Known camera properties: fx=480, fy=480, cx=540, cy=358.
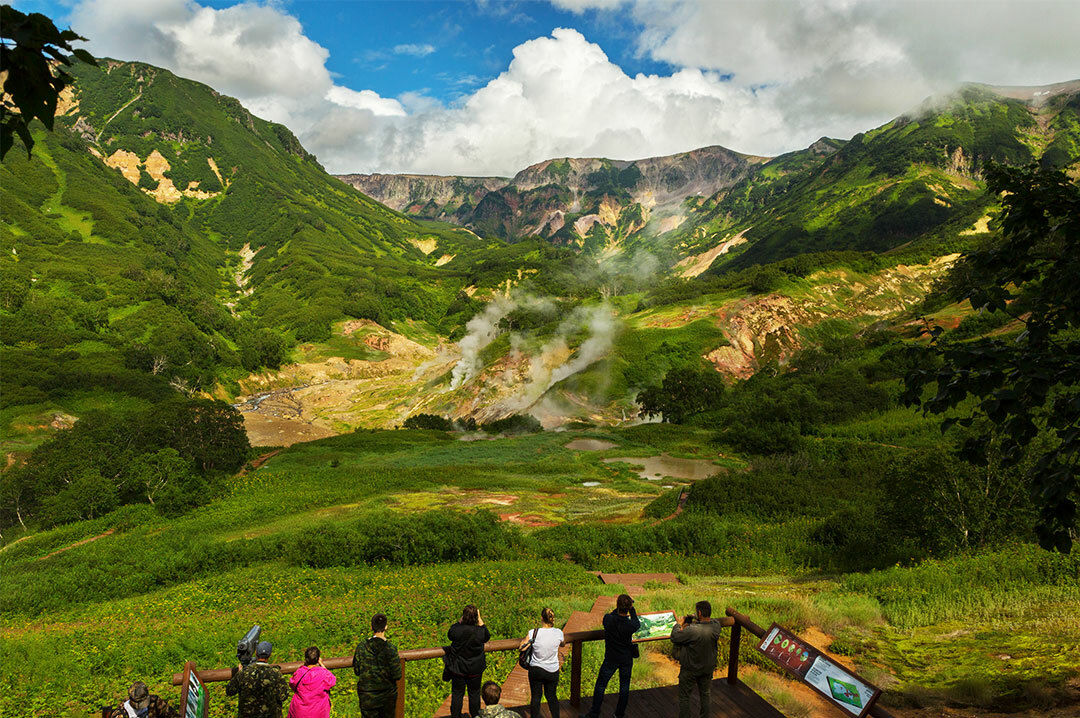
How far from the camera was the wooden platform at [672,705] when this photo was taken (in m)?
7.14

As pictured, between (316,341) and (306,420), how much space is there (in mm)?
49964

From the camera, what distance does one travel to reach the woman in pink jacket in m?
5.94

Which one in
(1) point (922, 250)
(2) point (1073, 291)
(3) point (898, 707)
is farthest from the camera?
(1) point (922, 250)

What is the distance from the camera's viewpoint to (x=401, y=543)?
2416cm

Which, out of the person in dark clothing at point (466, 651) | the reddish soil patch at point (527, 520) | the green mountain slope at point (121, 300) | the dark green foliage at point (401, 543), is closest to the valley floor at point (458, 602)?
the reddish soil patch at point (527, 520)

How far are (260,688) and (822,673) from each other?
7003mm

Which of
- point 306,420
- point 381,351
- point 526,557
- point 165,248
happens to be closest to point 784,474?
point 526,557

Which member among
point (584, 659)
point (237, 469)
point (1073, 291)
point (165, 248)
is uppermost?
point (165, 248)

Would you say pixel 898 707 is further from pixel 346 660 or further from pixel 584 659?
pixel 346 660

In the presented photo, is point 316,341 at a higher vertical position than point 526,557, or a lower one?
higher

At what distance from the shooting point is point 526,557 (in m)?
23.9

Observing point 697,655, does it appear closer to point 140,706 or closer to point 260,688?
point 260,688

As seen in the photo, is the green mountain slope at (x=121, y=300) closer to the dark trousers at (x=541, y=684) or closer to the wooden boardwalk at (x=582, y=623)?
the wooden boardwalk at (x=582, y=623)

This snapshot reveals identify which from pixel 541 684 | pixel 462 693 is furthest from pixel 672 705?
pixel 462 693
